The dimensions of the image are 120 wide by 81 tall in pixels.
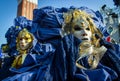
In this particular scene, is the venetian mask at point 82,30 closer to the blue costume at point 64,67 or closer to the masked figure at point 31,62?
the blue costume at point 64,67

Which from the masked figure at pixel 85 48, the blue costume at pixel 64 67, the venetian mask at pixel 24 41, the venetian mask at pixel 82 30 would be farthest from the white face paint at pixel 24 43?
the venetian mask at pixel 82 30

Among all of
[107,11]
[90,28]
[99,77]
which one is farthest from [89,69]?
[107,11]

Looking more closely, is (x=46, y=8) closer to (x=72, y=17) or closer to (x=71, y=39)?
(x=72, y=17)

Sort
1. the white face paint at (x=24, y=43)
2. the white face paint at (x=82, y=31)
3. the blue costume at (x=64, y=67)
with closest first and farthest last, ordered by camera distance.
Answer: the blue costume at (x=64, y=67) → the white face paint at (x=82, y=31) → the white face paint at (x=24, y=43)

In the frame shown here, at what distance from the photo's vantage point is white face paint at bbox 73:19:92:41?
2.06 m

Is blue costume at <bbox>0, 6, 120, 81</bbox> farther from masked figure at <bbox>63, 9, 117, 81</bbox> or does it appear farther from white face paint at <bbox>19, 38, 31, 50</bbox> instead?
white face paint at <bbox>19, 38, 31, 50</bbox>

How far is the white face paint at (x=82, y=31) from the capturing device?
6.77 ft

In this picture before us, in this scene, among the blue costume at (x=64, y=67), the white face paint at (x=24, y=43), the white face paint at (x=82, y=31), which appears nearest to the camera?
the blue costume at (x=64, y=67)

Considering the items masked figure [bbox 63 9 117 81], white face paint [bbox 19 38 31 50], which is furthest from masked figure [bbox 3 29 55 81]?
masked figure [bbox 63 9 117 81]

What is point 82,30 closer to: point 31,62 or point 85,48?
point 85,48

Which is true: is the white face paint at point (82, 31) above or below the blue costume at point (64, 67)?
above

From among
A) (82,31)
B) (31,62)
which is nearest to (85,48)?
(82,31)

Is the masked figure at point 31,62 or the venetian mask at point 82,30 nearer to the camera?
the masked figure at point 31,62

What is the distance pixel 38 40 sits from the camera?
2.75 meters
